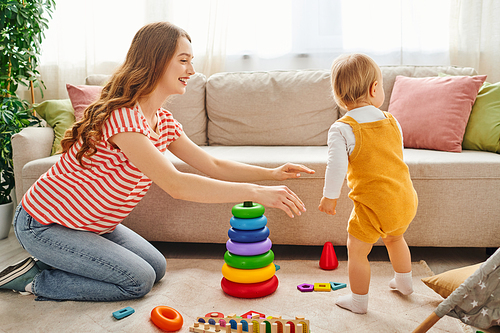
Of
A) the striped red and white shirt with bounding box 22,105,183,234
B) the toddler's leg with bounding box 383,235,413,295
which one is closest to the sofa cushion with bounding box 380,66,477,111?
the toddler's leg with bounding box 383,235,413,295

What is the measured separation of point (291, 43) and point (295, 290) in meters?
1.91

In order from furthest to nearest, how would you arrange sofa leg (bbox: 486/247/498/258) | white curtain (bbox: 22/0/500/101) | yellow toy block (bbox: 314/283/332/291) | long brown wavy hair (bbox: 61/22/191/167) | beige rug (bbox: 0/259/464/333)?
white curtain (bbox: 22/0/500/101), sofa leg (bbox: 486/247/498/258), yellow toy block (bbox: 314/283/332/291), long brown wavy hair (bbox: 61/22/191/167), beige rug (bbox: 0/259/464/333)

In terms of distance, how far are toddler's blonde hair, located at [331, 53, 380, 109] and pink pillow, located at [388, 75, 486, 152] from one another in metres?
0.87

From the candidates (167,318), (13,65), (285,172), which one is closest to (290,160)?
(285,172)

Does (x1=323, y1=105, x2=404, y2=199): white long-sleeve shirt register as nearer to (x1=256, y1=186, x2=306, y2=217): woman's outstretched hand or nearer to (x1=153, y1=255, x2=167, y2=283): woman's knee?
(x1=256, y1=186, x2=306, y2=217): woman's outstretched hand

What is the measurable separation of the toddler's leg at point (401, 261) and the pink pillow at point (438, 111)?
83 cm

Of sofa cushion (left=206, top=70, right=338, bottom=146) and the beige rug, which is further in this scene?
sofa cushion (left=206, top=70, right=338, bottom=146)

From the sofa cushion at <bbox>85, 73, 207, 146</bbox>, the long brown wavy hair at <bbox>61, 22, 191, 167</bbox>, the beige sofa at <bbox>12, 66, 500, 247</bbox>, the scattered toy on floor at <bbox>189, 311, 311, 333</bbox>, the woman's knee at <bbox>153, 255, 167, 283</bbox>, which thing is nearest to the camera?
the scattered toy on floor at <bbox>189, 311, 311, 333</bbox>

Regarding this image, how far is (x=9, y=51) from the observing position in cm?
255

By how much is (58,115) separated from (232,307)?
1.69 meters

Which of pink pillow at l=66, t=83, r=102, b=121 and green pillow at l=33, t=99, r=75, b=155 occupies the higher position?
pink pillow at l=66, t=83, r=102, b=121

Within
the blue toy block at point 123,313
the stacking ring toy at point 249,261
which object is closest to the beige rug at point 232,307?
the blue toy block at point 123,313

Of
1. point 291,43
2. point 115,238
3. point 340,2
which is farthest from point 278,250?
point 340,2

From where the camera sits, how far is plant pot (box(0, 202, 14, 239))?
237 centimetres
